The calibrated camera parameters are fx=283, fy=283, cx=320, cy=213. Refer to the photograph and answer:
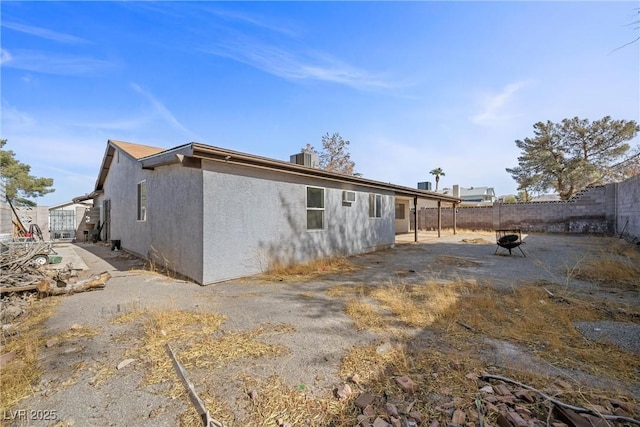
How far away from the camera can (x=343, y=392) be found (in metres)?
2.25

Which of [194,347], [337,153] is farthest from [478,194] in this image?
[194,347]

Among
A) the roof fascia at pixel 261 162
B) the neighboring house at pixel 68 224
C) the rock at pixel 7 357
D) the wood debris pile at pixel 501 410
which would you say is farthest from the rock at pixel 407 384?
the neighboring house at pixel 68 224

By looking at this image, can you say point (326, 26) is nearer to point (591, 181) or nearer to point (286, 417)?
point (286, 417)

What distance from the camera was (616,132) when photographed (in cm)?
2272

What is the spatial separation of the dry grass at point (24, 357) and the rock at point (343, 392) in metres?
2.46

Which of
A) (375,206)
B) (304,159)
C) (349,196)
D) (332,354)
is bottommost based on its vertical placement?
(332,354)

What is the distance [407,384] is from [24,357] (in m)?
3.74

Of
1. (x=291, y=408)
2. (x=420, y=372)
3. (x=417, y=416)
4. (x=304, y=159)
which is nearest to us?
(x=417, y=416)

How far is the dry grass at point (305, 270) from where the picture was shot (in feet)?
21.9

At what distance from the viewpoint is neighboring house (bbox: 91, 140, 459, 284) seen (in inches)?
235

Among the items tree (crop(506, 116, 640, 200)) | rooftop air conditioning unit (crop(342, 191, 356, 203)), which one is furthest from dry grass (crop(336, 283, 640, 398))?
tree (crop(506, 116, 640, 200))

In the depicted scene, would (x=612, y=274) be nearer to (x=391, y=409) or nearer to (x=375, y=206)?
(x=375, y=206)

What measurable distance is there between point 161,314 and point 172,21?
7915 millimetres

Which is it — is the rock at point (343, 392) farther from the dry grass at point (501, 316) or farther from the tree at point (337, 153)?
the tree at point (337, 153)
